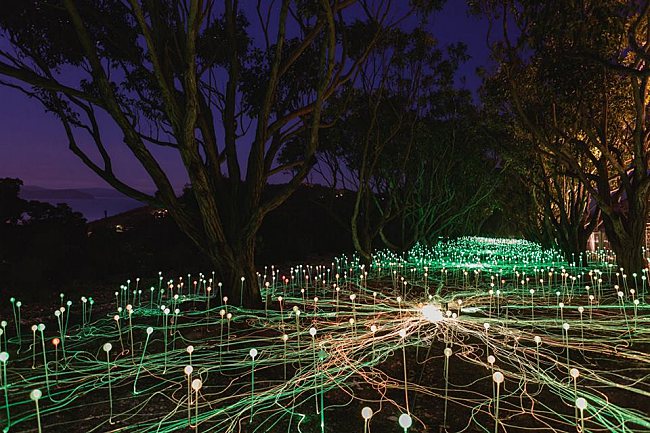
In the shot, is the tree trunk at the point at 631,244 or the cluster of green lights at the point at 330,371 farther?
the tree trunk at the point at 631,244

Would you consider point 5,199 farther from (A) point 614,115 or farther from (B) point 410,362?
(A) point 614,115

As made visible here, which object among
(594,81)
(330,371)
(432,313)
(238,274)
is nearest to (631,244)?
(594,81)

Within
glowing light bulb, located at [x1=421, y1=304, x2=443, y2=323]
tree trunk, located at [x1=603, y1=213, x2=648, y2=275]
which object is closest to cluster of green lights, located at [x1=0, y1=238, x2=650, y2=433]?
glowing light bulb, located at [x1=421, y1=304, x2=443, y2=323]

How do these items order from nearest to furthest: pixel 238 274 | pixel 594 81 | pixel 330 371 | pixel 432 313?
1. pixel 330 371
2. pixel 432 313
3. pixel 238 274
4. pixel 594 81

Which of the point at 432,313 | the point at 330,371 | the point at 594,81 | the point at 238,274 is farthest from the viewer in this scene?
the point at 594,81

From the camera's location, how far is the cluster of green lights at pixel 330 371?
3.45m

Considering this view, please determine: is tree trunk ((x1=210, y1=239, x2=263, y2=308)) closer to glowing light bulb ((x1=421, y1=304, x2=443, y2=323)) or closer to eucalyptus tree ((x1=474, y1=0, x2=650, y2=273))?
glowing light bulb ((x1=421, y1=304, x2=443, y2=323))

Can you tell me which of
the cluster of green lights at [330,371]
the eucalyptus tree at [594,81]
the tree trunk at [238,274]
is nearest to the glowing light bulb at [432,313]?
the cluster of green lights at [330,371]

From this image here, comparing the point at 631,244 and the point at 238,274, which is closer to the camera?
the point at 238,274

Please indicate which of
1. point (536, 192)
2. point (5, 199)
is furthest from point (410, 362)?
point (536, 192)

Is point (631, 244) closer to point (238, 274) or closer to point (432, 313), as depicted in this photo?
point (432, 313)

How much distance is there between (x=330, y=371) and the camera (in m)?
4.47

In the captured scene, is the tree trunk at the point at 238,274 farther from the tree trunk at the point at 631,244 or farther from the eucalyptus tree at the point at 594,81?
the tree trunk at the point at 631,244

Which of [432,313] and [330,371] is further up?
[432,313]
